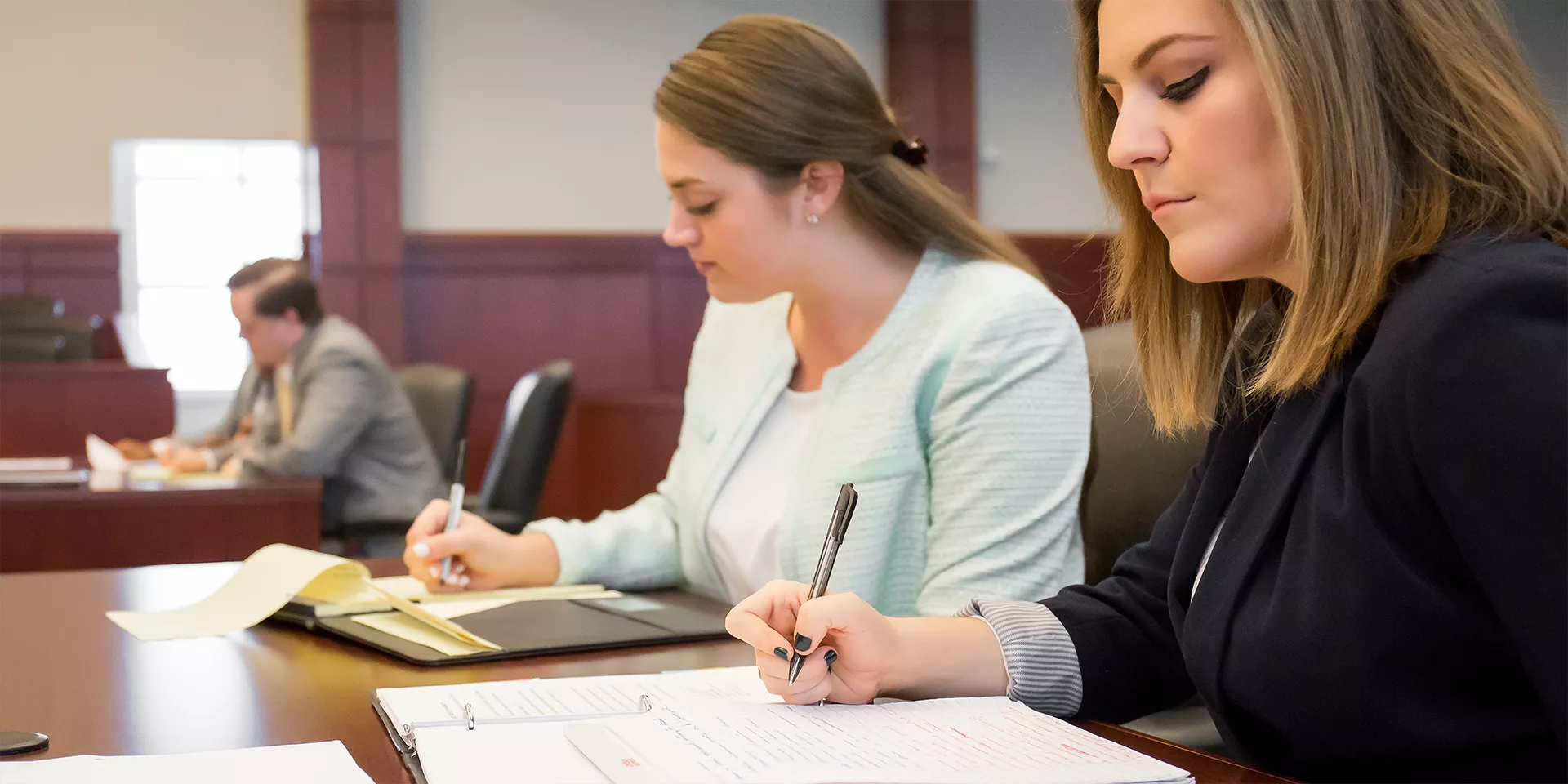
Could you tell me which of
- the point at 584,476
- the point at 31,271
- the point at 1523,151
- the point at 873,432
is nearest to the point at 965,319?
the point at 873,432

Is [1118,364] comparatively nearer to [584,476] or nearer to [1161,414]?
[1161,414]

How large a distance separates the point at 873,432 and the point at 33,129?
6.77m

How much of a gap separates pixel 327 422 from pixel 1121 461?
9.34ft

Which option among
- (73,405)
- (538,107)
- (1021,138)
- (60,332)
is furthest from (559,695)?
(1021,138)

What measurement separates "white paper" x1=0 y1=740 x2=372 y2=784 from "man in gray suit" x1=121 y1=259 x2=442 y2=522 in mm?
2923

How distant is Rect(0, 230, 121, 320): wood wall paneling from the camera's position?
6.93m

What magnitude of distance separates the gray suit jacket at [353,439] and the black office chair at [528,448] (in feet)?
1.58

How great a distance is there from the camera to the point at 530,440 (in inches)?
134

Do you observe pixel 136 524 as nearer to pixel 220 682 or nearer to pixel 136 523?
pixel 136 523

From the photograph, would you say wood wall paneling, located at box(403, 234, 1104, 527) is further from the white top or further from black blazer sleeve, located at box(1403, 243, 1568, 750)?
black blazer sleeve, located at box(1403, 243, 1568, 750)

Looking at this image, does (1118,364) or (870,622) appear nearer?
(870,622)

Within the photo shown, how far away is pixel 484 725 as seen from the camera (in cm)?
88

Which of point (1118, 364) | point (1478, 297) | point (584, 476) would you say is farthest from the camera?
point (584, 476)

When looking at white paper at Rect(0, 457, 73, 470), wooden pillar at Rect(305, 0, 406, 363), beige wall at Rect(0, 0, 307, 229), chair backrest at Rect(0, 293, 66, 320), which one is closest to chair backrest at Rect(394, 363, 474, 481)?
white paper at Rect(0, 457, 73, 470)
